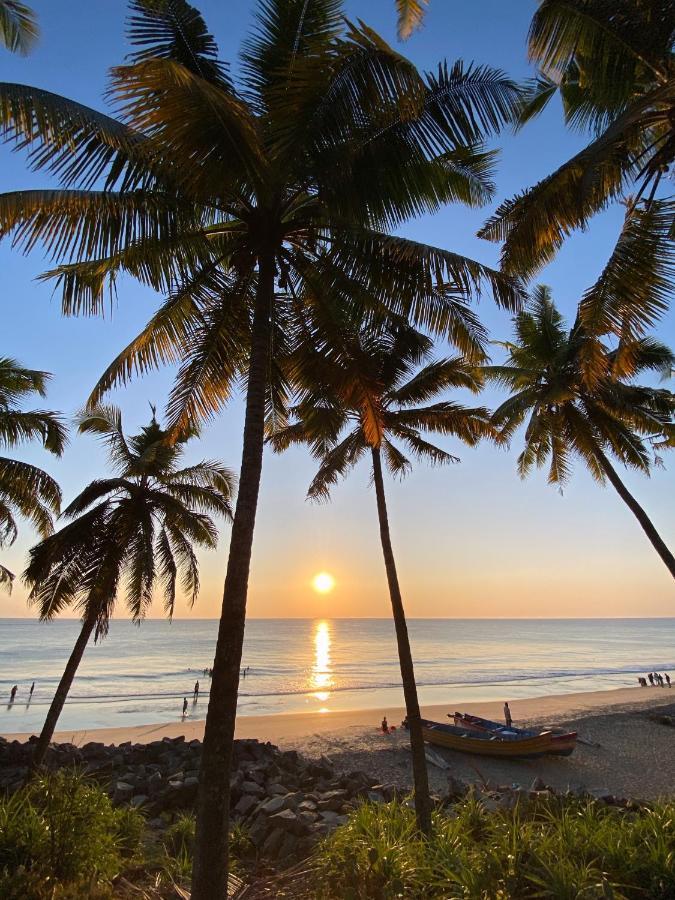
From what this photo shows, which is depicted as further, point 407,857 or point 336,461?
point 336,461

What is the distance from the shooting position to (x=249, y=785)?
10.6 meters

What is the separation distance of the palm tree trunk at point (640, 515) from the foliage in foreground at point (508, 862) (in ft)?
29.7

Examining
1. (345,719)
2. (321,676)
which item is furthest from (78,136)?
(321,676)

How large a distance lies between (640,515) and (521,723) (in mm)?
16308

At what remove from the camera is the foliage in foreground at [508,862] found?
361cm

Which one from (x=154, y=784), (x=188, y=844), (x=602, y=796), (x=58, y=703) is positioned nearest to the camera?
(x=188, y=844)

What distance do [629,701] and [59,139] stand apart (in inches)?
1466

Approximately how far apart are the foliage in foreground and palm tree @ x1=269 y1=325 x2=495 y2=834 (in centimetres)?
334

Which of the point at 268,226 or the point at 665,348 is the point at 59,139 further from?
the point at 665,348

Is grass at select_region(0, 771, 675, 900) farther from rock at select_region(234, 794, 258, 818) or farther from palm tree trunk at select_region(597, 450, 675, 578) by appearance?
palm tree trunk at select_region(597, 450, 675, 578)

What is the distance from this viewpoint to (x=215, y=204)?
673cm

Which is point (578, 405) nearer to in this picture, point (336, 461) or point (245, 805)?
point (336, 461)

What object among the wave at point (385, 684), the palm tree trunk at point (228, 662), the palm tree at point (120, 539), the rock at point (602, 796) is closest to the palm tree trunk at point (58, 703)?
the palm tree at point (120, 539)

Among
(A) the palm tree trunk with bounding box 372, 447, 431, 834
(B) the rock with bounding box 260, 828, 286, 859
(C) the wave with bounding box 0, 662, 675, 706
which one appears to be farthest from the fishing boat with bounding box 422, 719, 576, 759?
(C) the wave with bounding box 0, 662, 675, 706
